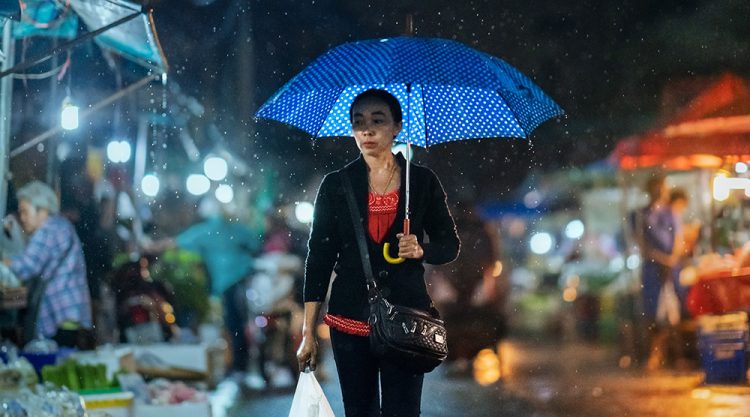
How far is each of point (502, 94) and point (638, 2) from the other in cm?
1163

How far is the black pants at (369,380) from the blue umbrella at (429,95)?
1.01m

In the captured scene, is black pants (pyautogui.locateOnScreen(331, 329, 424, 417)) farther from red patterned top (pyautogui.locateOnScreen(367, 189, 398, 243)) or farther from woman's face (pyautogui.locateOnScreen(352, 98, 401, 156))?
woman's face (pyautogui.locateOnScreen(352, 98, 401, 156))

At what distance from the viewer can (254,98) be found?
11.2 metres

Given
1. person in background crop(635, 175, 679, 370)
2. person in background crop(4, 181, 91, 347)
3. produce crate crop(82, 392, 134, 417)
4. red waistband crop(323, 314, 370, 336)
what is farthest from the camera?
person in background crop(635, 175, 679, 370)

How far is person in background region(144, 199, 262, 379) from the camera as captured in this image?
10.3 m

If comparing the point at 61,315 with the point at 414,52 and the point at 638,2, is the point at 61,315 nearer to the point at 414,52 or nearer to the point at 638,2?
the point at 414,52

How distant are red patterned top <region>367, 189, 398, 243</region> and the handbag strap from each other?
0.25 ft

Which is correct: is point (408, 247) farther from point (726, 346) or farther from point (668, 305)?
point (668, 305)

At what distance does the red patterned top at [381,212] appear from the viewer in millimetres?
4582

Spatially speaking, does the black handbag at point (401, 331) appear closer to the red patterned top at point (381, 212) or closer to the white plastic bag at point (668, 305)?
the red patterned top at point (381, 212)

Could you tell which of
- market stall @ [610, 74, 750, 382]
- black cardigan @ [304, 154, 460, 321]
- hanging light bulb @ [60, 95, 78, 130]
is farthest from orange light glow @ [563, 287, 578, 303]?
black cardigan @ [304, 154, 460, 321]

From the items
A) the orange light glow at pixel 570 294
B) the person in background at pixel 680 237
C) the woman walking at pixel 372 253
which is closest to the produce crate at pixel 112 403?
the woman walking at pixel 372 253

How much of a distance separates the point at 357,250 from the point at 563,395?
5198 millimetres

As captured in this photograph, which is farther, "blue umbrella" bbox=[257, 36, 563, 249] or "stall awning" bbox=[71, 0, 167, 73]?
"stall awning" bbox=[71, 0, 167, 73]
